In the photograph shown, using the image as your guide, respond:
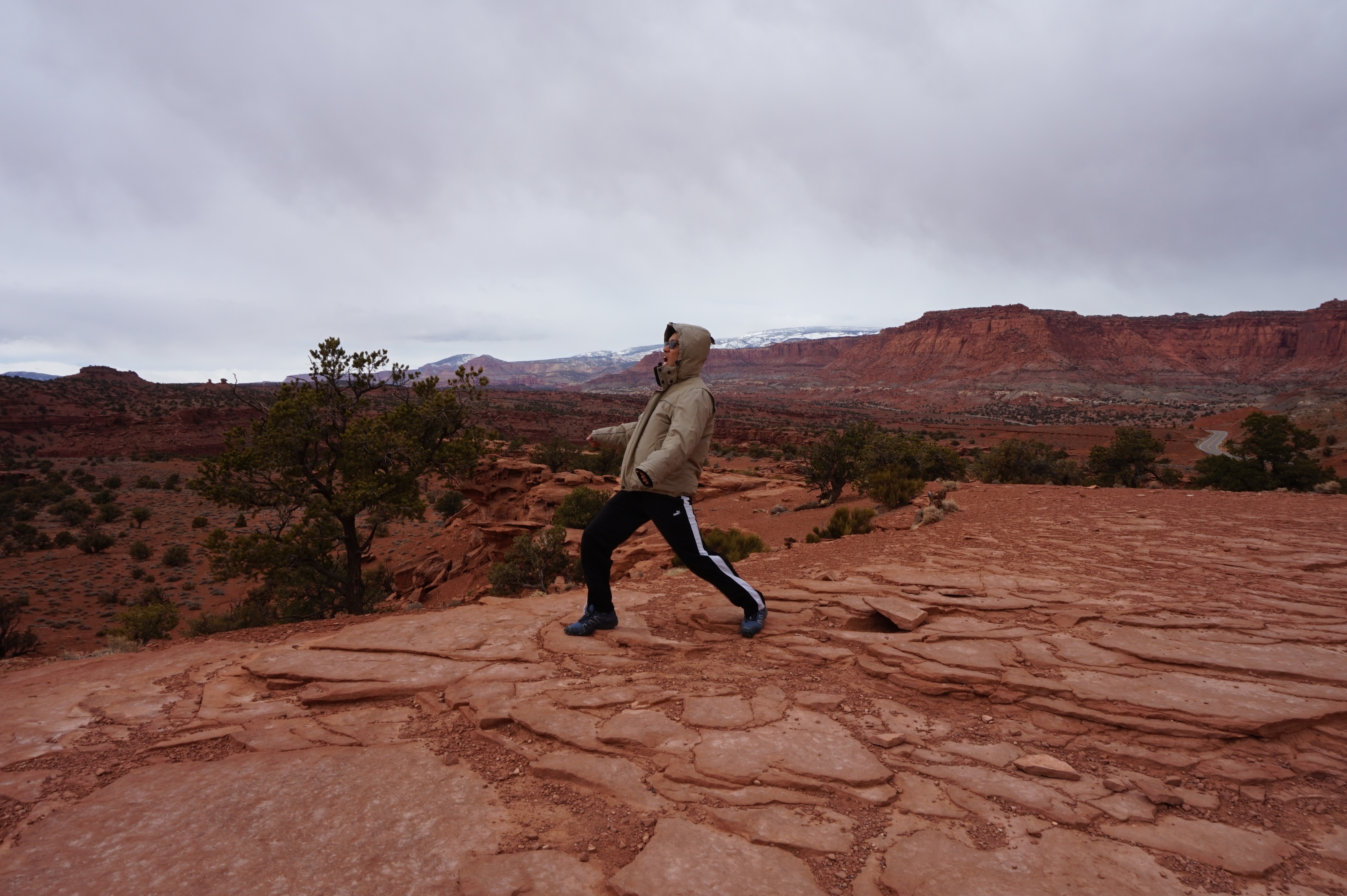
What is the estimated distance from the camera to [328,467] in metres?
10.9

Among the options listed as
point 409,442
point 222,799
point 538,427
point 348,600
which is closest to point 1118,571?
point 222,799

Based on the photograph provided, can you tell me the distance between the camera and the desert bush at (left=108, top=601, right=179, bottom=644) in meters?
→ 11.6

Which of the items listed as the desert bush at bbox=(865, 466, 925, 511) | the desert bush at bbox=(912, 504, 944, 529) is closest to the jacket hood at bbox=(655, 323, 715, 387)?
the desert bush at bbox=(912, 504, 944, 529)

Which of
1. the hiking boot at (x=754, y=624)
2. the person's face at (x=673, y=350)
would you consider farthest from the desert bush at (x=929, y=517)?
the person's face at (x=673, y=350)

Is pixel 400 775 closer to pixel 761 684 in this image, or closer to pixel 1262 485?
pixel 761 684

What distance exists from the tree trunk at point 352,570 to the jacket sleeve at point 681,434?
27.2 feet

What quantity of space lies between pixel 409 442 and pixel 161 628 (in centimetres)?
628

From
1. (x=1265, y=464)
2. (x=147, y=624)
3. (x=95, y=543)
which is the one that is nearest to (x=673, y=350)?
(x=147, y=624)

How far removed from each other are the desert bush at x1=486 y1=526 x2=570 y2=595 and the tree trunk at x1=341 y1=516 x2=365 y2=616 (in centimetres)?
231

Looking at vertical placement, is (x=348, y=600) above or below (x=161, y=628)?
above

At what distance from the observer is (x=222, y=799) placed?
97.9 inches

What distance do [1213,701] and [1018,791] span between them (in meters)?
1.41

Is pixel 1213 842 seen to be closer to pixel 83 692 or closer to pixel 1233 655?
pixel 1233 655

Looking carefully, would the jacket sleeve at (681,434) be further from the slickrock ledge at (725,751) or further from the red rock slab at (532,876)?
the red rock slab at (532,876)
